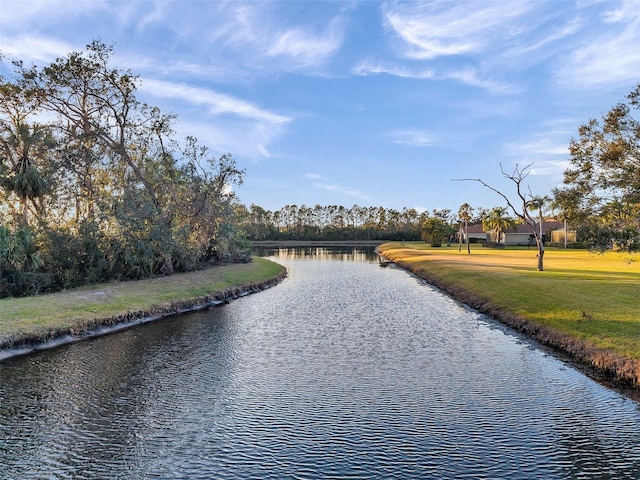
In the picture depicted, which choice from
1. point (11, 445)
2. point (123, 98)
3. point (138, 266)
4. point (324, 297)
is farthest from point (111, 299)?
point (123, 98)

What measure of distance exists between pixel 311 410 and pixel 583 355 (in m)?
8.84

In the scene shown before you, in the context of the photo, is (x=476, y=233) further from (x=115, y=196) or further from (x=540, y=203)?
(x=115, y=196)

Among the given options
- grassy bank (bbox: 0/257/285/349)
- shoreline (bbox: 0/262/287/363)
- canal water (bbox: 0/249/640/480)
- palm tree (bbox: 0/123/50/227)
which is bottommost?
canal water (bbox: 0/249/640/480)

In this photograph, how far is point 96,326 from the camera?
58.4 feet

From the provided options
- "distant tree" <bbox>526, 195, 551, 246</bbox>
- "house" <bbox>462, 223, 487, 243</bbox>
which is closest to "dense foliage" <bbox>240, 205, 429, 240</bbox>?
"house" <bbox>462, 223, 487, 243</bbox>

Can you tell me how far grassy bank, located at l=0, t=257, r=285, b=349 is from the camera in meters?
15.8

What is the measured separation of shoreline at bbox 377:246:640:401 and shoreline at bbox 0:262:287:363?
48.8 feet

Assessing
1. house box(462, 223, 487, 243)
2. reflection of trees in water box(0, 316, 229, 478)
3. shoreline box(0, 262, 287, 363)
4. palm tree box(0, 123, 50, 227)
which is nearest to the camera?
reflection of trees in water box(0, 316, 229, 478)

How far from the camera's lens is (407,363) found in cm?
1330

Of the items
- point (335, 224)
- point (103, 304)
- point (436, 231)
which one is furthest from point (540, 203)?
point (335, 224)

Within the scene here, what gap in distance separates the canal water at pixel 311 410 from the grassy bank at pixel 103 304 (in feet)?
4.35

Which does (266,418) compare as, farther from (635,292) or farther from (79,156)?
(79,156)

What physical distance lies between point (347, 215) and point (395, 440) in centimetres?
15204

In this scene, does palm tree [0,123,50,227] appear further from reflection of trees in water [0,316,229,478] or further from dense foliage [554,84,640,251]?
dense foliage [554,84,640,251]
